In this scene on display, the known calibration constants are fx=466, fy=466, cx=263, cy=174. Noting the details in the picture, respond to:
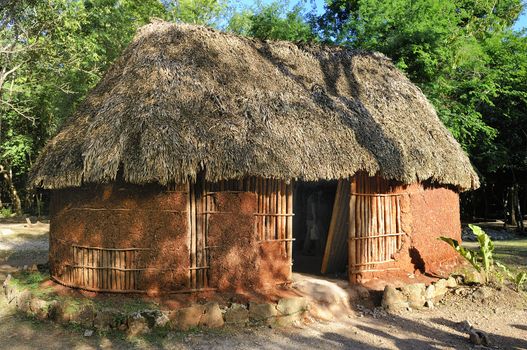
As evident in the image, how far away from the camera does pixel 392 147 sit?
27.5ft

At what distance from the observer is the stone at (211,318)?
21.2ft

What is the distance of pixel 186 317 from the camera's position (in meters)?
6.39

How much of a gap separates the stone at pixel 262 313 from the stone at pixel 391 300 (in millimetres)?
2075

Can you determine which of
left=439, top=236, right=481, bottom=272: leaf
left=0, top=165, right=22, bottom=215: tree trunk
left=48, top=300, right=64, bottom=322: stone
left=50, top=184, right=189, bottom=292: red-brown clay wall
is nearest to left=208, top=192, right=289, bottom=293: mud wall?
left=50, top=184, right=189, bottom=292: red-brown clay wall

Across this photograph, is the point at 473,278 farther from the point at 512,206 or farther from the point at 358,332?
the point at 512,206

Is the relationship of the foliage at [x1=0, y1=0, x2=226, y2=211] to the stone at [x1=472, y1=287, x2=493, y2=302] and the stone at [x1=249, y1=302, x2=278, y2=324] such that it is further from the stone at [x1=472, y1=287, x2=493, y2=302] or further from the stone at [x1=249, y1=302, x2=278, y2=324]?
the stone at [x1=472, y1=287, x2=493, y2=302]

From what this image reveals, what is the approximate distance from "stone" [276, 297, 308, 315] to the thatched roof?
1.87 m

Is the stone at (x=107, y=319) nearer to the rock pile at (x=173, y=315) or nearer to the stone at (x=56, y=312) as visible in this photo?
the rock pile at (x=173, y=315)

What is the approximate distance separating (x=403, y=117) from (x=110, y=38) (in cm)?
1354

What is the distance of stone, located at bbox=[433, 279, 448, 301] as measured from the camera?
821 centimetres

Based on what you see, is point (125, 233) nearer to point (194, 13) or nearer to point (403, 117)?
point (403, 117)

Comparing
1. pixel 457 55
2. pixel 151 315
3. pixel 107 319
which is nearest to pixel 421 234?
pixel 151 315

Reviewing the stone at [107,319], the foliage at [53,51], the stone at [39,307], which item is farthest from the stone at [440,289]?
the foliage at [53,51]

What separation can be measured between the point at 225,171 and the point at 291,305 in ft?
7.24
